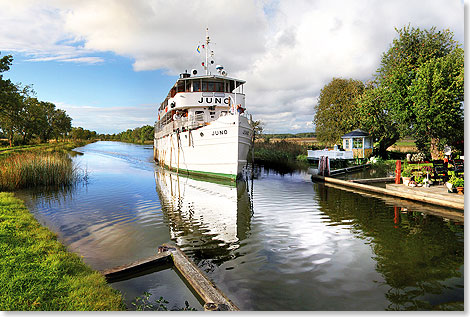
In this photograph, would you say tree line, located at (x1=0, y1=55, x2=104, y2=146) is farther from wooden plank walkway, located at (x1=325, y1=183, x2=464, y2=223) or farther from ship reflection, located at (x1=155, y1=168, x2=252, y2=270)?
wooden plank walkway, located at (x1=325, y1=183, x2=464, y2=223)

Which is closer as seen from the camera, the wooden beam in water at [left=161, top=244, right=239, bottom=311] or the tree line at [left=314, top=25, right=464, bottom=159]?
the wooden beam in water at [left=161, top=244, right=239, bottom=311]

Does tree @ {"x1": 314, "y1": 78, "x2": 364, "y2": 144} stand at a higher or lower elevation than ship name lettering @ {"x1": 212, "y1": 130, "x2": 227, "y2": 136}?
higher

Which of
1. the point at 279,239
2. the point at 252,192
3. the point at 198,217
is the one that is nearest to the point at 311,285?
the point at 279,239

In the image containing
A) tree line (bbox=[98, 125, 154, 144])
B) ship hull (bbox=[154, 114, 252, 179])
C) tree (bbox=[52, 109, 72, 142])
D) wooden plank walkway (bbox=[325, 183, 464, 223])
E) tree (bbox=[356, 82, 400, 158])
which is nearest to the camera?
wooden plank walkway (bbox=[325, 183, 464, 223])

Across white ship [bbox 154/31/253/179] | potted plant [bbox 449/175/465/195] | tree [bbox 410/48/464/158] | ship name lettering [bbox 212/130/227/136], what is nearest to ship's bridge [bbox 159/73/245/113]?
white ship [bbox 154/31/253/179]

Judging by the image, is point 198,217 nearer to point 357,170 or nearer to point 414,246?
point 414,246

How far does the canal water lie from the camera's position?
196 inches

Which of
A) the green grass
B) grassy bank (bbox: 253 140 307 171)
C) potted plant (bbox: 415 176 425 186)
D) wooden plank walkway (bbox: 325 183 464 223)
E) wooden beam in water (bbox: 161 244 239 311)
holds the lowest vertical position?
wooden plank walkway (bbox: 325 183 464 223)

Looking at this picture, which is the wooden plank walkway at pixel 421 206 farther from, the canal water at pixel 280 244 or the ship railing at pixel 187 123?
the ship railing at pixel 187 123

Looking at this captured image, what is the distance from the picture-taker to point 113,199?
44.9 ft

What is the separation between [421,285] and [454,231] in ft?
14.7

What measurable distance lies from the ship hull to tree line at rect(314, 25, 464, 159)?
1317 centimetres

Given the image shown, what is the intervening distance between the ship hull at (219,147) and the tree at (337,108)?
23635 millimetres

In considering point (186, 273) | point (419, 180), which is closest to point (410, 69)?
point (419, 180)
